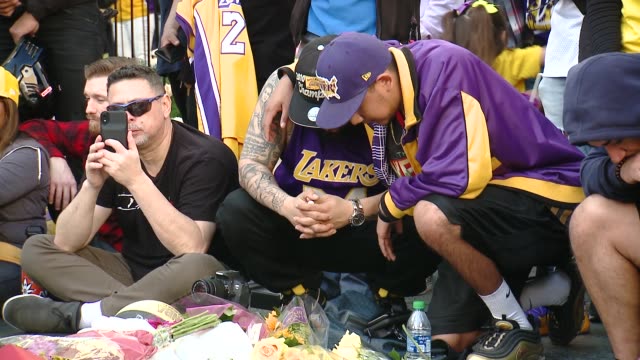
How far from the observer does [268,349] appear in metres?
3.47

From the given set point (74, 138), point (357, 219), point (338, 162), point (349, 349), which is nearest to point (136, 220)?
point (74, 138)

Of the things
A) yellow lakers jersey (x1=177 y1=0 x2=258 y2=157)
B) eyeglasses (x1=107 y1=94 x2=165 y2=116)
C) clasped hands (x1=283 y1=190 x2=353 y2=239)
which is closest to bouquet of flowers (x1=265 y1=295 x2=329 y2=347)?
clasped hands (x1=283 y1=190 x2=353 y2=239)

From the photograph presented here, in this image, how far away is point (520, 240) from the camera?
4.30 meters

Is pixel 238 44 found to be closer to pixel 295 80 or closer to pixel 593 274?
pixel 295 80

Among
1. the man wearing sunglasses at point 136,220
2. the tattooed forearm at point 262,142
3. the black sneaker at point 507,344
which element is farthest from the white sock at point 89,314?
the black sneaker at point 507,344

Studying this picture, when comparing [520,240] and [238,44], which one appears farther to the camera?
[238,44]

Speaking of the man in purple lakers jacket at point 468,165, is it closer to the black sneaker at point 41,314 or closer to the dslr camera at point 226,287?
the dslr camera at point 226,287

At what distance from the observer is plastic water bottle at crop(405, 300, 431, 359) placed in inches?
164

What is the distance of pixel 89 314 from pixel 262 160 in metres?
1.05

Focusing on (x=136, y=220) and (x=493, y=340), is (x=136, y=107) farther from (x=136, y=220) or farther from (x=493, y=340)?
(x=493, y=340)

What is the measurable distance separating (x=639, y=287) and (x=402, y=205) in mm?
1028

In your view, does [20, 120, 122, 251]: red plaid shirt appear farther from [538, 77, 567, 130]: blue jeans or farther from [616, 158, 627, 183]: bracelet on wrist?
[616, 158, 627, 183]: bracelet on wrist

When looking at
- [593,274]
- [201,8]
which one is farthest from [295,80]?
[593,274]

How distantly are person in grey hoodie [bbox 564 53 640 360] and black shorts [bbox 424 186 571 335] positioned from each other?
0.45 m
